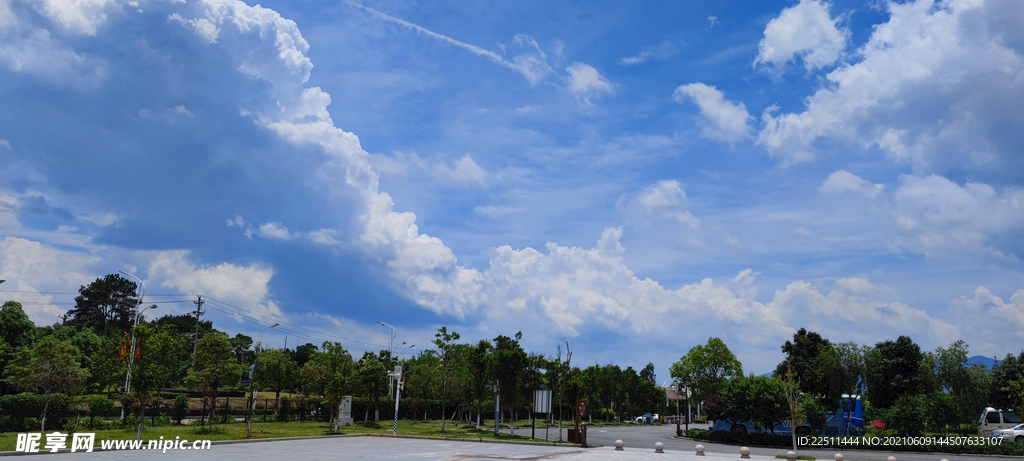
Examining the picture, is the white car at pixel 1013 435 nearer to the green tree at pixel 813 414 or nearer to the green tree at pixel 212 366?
the green tree at pixel 813 414

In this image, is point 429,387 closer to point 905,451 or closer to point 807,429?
point 807,429

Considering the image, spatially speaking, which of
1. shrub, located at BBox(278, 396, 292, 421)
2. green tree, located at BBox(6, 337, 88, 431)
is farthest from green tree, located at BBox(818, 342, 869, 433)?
green tree, located at BBox(6, 337, 88, 431)

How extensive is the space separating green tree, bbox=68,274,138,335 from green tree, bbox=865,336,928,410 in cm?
10747

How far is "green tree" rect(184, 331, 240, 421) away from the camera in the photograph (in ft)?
141

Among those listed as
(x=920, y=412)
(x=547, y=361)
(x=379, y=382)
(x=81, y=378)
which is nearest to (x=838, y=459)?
(x=920, y=412)

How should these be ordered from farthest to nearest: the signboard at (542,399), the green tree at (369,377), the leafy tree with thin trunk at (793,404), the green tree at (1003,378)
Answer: the green tree at (1003,378)
the signboard at (542,399)
the green tree at (369,377)
the leafy tree with thin trunk at (793,404)

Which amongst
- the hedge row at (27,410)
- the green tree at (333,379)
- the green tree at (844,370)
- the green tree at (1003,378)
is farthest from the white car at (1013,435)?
the hedge row at (27,410)

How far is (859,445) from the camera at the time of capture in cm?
4234

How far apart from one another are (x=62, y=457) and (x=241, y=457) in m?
6.70

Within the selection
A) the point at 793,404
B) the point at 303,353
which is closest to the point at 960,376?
the point at 793,404

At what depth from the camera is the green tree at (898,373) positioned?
58.7 m

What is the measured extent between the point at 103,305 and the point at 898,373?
117 metres

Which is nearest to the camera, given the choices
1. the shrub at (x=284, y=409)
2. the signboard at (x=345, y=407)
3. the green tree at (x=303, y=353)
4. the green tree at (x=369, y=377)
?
the green tree at (x=369, y=377)

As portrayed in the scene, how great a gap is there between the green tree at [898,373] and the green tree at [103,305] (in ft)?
353
